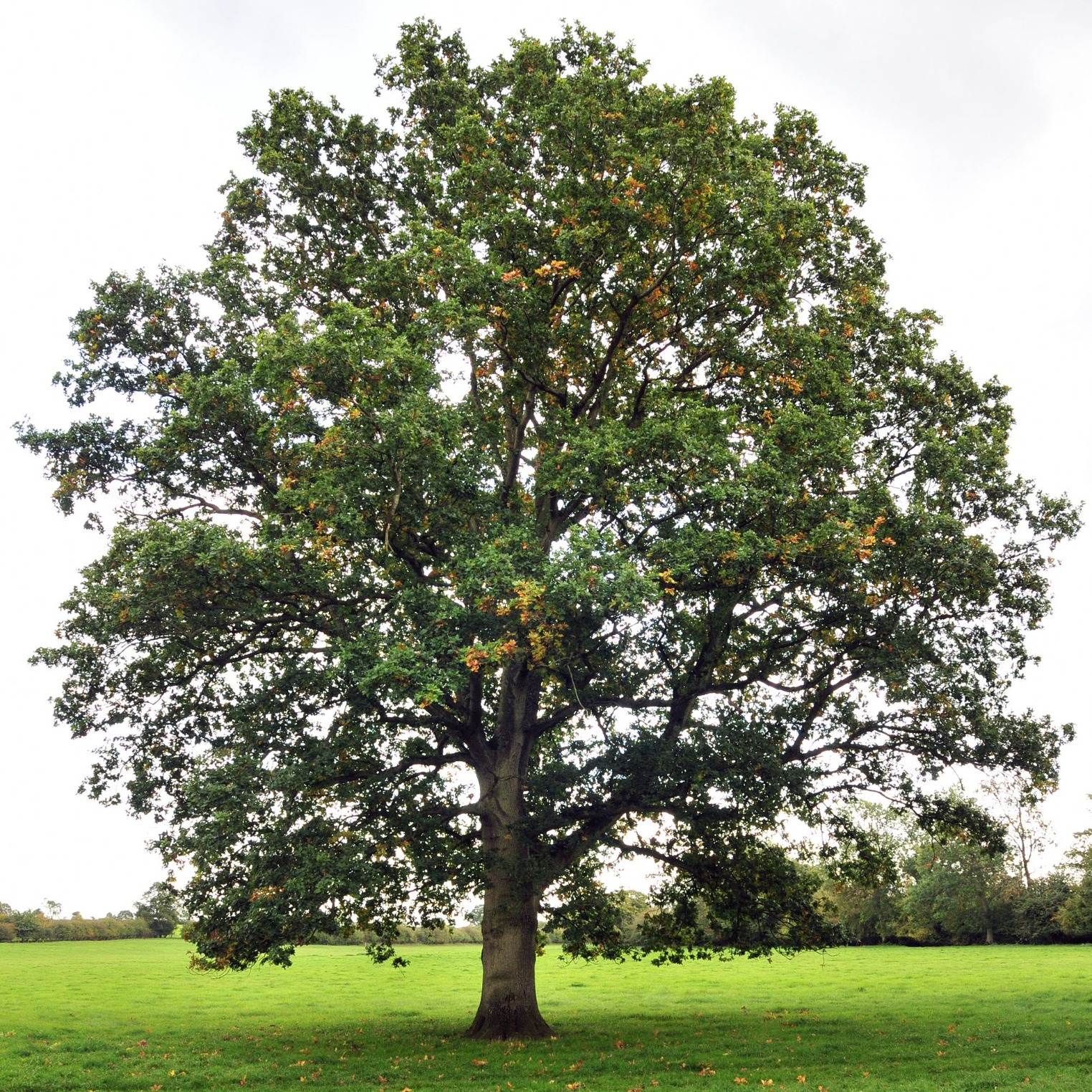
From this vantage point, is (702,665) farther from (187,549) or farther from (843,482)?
(187,549)

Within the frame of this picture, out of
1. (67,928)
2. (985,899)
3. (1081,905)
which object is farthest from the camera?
(67,928)

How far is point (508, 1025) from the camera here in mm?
19391

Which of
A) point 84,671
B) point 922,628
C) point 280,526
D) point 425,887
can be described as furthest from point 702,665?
point 84,671

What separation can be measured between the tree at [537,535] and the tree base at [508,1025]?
3.3 inches

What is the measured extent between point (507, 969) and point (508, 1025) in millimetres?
1140

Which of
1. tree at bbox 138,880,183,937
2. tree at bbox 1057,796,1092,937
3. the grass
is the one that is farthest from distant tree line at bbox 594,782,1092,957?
tree at bbox 138,880,183,937

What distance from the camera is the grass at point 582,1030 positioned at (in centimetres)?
1542

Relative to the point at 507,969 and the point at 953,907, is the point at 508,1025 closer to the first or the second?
the point at 507,969

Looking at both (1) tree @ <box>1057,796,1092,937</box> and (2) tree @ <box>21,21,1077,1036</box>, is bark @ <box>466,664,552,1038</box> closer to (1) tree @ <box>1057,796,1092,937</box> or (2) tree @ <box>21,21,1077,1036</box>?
(2) tree @ <box>21,21,1077,1036</box>

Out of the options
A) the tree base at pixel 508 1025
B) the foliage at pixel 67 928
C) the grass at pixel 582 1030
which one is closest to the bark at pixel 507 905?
the tree base at pixel 508 1025

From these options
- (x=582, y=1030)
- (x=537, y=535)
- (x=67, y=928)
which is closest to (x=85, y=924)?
(x=67, y=928)

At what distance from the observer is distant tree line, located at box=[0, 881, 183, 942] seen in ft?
209

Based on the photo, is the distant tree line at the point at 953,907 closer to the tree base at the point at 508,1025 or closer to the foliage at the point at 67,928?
the foliage at the point at 67,928

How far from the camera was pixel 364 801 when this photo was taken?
59.0ft
